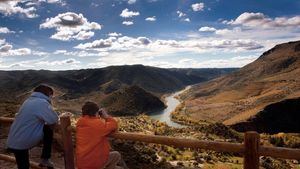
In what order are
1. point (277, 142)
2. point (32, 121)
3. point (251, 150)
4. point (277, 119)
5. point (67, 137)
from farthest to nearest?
1. point (277, 119)
2. point (277, 142)
3. point (67, 137)
4. point (32, 121)
5. point (251, 150)

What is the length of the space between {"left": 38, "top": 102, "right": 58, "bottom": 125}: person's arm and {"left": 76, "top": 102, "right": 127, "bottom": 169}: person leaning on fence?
2.02 ft

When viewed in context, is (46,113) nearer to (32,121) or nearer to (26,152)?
(32,121)

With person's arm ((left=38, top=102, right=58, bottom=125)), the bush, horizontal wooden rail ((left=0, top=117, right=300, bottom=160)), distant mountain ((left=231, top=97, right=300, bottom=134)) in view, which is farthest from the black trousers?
distant mountain ((left=231, top=97, right=300, bottom=134))

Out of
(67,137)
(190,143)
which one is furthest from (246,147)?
(67,137)

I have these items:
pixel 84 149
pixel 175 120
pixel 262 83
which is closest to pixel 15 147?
pixel 84 149

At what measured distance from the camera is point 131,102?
152 metres

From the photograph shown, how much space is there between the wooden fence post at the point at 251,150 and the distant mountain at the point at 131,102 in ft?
428

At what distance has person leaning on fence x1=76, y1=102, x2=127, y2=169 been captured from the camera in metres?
6.68

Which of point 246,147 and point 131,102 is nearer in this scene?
point 246,147

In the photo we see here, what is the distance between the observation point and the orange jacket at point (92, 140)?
6688 millimetres

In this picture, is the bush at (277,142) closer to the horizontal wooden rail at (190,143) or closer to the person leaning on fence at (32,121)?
the horizontal wooden rail at (190,143)

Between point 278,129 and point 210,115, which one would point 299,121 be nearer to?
point 278,129

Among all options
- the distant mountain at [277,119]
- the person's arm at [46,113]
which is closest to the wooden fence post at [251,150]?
the person's arm at [46,113]

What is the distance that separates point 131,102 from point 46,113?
474 ft
